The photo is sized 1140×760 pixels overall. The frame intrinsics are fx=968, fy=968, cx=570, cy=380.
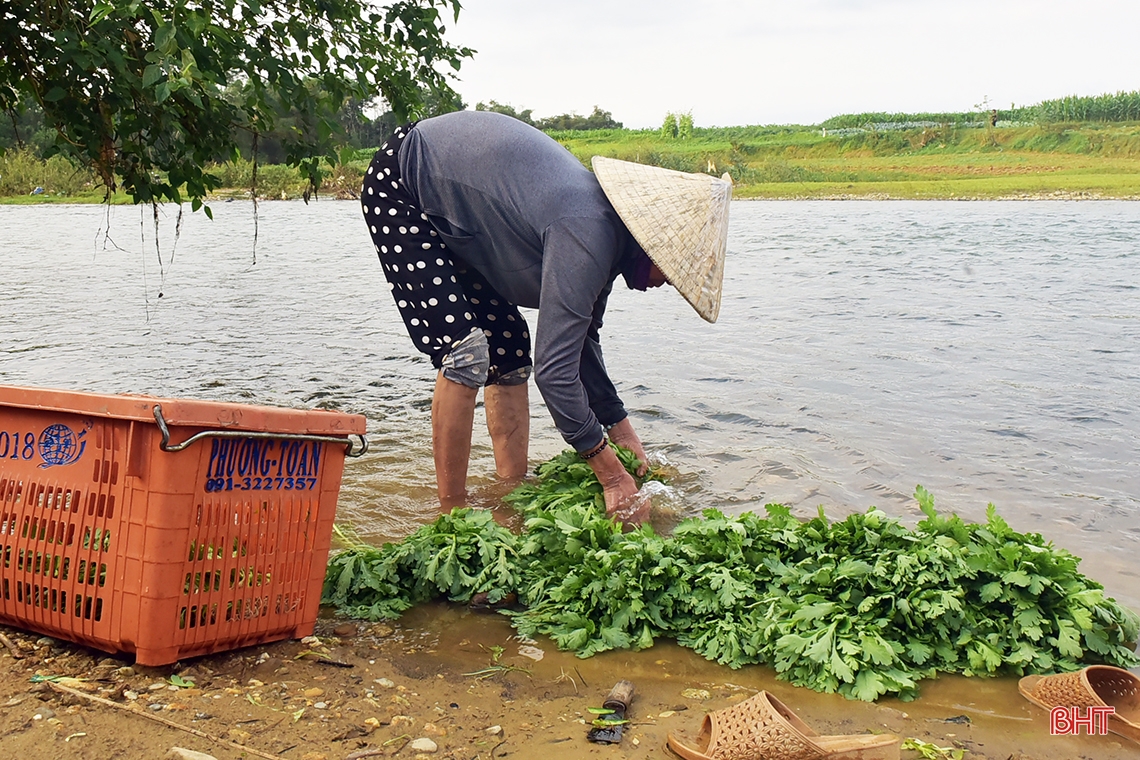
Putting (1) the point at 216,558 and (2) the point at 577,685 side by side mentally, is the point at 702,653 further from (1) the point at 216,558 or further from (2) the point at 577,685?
(1) the point at 216,558

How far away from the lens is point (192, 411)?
223 cm

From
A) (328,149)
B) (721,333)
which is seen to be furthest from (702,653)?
(721,333)

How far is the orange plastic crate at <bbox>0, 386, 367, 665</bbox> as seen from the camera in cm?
229

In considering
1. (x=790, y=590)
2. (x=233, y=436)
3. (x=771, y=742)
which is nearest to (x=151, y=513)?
(x=233, y=436)

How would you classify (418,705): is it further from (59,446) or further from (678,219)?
(678,219)

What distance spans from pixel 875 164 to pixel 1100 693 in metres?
47.8

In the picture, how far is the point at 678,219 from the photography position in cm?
329

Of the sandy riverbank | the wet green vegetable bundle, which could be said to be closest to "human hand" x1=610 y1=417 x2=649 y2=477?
the wet green vegetable bundle

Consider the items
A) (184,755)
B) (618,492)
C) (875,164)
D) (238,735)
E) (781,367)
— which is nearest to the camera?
(184,755)

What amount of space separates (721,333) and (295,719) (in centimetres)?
734

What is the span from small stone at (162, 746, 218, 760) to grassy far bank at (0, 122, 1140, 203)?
2737 centimetres

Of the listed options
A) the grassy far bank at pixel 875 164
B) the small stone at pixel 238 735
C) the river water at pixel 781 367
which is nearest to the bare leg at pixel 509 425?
the river water at pixel 781 367

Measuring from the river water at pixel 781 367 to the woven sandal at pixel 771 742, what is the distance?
5.84 ft

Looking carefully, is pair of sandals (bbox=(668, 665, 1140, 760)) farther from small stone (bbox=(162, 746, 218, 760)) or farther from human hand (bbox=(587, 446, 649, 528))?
human hand (bbox=(587, 446, 649, 528))
